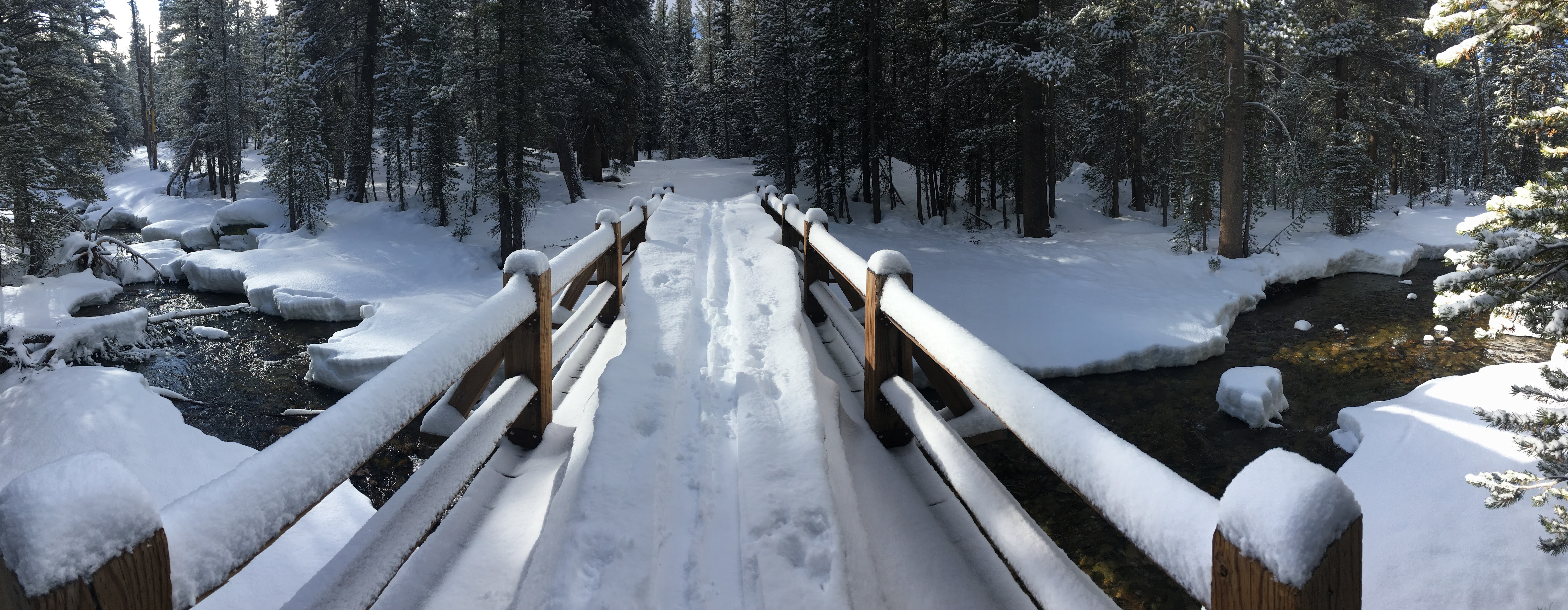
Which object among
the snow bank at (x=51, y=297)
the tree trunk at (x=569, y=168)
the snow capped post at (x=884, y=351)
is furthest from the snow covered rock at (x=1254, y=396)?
the tree trunk at (x=569, y=168)

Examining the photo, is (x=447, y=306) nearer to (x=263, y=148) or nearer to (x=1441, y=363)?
(x=1441, y=363)

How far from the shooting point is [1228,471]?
26.9 ft

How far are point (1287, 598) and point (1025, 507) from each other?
6.98m

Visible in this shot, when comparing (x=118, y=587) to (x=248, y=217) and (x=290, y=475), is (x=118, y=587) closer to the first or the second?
(x=290, y=475)

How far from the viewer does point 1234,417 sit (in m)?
9.56

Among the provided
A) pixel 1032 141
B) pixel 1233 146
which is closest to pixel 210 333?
pixel 1032 141

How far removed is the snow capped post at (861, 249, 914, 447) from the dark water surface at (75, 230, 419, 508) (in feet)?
18.8

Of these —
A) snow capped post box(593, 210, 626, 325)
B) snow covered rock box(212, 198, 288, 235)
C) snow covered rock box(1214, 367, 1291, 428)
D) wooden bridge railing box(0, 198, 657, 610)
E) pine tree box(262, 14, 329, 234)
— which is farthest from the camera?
snow covered rock box(212, 198, 288, 235)

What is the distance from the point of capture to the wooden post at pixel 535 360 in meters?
3.26

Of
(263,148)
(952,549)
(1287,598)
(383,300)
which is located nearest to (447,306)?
(383,300)

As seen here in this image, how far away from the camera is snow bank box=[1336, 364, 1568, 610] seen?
537cm

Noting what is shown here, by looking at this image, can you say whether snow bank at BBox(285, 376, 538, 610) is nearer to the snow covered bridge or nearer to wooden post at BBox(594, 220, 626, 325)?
the snow covered bridge

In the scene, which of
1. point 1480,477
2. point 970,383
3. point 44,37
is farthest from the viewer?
point 44,37

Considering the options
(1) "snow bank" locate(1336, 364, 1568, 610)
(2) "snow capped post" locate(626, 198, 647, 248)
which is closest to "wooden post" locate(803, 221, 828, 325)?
(2) "snow capped post" locate(626, 198, 647, 248)
